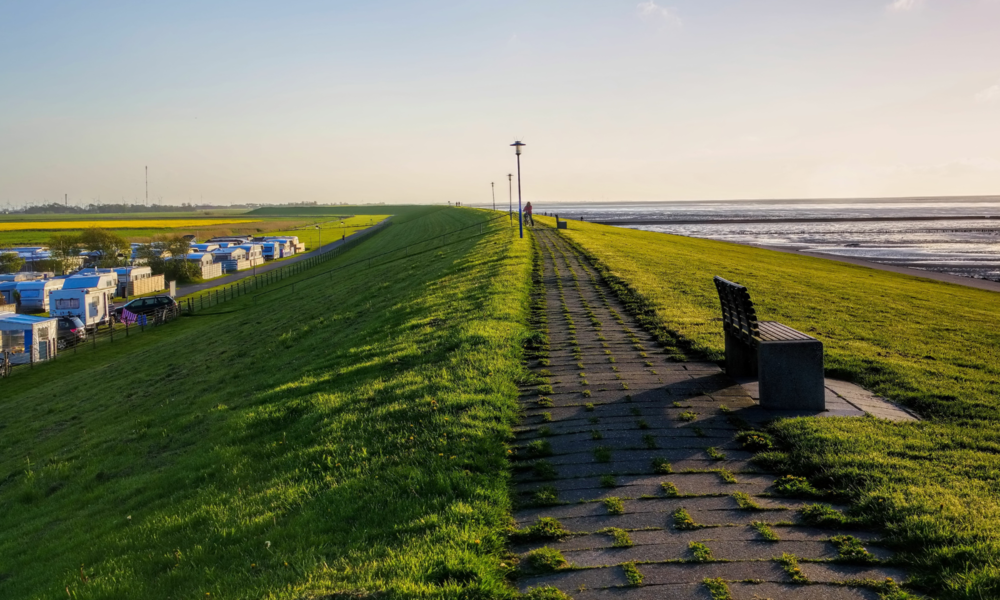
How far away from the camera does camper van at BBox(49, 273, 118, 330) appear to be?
134 feet

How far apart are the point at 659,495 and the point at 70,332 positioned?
41442 mm

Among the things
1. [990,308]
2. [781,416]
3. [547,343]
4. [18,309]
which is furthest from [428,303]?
[18,309]

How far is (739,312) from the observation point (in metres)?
8.63

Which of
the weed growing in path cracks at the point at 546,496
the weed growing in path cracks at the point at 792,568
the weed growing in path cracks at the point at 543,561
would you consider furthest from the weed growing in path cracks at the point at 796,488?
the weed growing in path cracks at the point at 543,561

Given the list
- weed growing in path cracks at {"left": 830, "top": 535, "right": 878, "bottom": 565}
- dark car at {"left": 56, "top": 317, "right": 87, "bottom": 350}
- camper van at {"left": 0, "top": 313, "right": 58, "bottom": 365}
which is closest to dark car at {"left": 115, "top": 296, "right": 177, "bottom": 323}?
dark car at {"left": 56, "top": 317, "right": 87, "bottom": 350}

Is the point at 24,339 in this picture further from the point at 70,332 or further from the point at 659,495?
the point at 659,495

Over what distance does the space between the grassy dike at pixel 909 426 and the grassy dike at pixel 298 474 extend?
3018 mm

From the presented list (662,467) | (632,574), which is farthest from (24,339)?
(632,574)

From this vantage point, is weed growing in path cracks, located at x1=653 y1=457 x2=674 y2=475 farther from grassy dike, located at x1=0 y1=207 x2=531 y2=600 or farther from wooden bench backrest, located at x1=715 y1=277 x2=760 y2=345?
wooden bench backrest, located at x1=715 y1=277 x2=760 y2=345

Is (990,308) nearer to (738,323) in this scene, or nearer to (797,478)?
(738,323)

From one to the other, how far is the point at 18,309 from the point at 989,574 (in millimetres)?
55403

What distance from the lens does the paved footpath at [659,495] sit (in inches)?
166

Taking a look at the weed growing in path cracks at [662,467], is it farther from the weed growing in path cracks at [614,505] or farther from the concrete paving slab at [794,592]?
the concrete paving slab at [794,592]

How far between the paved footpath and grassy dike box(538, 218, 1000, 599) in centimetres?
38
